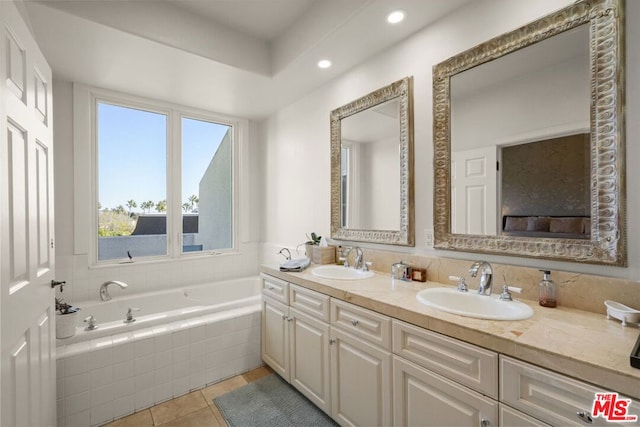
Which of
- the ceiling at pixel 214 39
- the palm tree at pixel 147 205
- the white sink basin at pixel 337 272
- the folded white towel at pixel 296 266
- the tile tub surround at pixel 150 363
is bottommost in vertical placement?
the tile tub surround at pixel 150 363

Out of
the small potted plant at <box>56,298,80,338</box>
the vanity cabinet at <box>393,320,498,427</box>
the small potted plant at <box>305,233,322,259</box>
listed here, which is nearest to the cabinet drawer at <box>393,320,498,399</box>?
the vanity cabinet at <box>393,320,498,427</box>

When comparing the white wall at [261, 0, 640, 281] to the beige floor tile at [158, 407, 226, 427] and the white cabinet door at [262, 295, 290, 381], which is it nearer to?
the white cabinet door at [262, 295, 290, 381]

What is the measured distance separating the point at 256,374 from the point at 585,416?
221 centimetres

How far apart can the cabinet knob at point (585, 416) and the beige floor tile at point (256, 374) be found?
2.14 meters

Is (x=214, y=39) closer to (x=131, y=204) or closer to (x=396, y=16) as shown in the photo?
(x=396, y=16)

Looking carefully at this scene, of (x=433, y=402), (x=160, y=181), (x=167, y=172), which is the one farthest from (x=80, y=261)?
(x=433, y=402)

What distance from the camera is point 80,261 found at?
8.91ft

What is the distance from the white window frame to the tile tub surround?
1147 mm

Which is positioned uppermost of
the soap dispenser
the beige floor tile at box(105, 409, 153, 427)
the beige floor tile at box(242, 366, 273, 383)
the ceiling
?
the ceiling

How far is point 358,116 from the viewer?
7.84ft

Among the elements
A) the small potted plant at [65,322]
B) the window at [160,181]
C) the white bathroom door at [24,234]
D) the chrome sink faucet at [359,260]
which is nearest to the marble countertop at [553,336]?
the chrome sink faucet at [359,260]

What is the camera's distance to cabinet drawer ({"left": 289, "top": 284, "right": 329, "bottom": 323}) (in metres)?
1.84

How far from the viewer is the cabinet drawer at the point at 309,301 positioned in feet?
6.04

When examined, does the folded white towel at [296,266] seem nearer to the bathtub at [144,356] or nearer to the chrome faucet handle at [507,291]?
the bathtub at [144,356]
